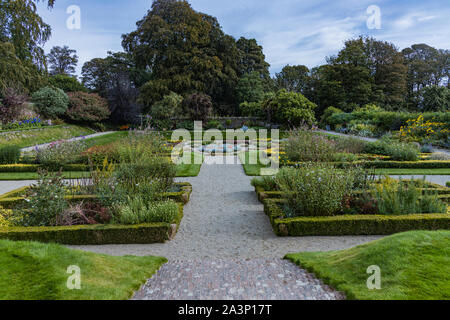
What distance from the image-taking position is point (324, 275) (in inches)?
103

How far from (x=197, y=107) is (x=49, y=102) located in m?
10.5

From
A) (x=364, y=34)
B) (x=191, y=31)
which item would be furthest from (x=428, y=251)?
(x=364, y=34)

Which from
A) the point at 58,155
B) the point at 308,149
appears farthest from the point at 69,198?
the point at 308,149

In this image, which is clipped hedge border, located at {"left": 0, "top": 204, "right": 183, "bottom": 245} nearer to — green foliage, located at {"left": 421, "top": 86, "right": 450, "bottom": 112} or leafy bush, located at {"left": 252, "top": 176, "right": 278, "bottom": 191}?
leafy bush, located at {"left": 252, "top": 176, "right": 278, "bottom": 191}

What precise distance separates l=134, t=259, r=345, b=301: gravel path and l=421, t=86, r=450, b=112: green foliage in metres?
25.1

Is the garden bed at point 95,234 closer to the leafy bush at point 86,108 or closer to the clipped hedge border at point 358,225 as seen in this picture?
the clipped hedge border at point 358,225

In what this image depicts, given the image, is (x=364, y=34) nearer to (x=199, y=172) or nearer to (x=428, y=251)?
(x=199, y=172)

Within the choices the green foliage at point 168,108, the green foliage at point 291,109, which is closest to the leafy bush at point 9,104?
the green foliage at point 168,108

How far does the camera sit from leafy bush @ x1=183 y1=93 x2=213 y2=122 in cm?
2366

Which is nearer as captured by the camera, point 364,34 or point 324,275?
point 324,275

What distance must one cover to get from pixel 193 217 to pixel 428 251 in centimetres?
344

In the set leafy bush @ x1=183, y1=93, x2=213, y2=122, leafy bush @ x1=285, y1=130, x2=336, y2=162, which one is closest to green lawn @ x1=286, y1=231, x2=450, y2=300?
leafy bush @ x1=285, y1=130, x2=336, y2=162

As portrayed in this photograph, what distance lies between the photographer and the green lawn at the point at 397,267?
6.89 feet
